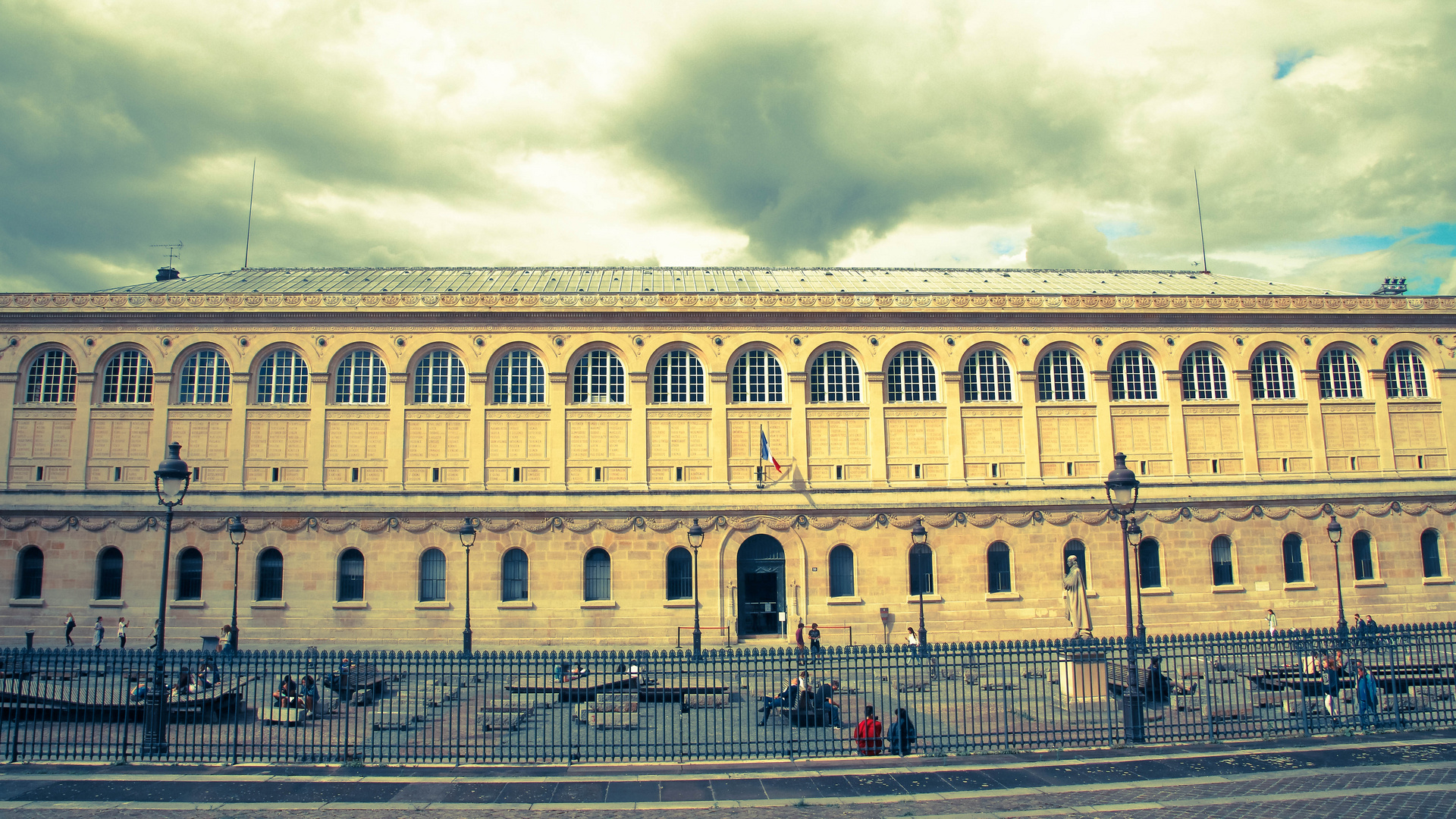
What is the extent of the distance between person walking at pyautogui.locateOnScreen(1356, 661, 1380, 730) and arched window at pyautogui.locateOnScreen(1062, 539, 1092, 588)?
17542 mm

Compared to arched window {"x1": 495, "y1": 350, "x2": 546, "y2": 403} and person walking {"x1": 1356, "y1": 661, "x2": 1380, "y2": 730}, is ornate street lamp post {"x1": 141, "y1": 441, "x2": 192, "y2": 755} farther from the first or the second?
person walking {"x1": 1356, "y1": 661, "x2": 1380, "y2": 730}

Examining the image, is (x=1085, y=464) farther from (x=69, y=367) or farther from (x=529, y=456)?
(x=69, y=367)

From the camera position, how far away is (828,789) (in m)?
13.4

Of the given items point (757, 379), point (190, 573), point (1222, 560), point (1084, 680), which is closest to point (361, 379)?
point (190, 573)

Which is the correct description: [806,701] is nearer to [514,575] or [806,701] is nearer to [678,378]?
[514,575]

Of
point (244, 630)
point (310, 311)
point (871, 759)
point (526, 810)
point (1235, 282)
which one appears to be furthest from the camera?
point (1235, 282)

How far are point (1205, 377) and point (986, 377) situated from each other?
421 inches

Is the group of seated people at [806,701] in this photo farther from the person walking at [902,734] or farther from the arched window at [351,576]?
the arched window at [351,576]

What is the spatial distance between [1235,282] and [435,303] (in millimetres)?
44663

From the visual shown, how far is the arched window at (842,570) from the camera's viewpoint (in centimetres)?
3400

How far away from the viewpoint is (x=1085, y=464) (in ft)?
118

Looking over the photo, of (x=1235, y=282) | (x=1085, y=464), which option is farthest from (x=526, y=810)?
(x=1235, y=282)

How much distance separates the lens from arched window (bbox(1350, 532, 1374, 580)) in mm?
36250

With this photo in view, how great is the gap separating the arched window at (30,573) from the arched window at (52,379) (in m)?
6.61
